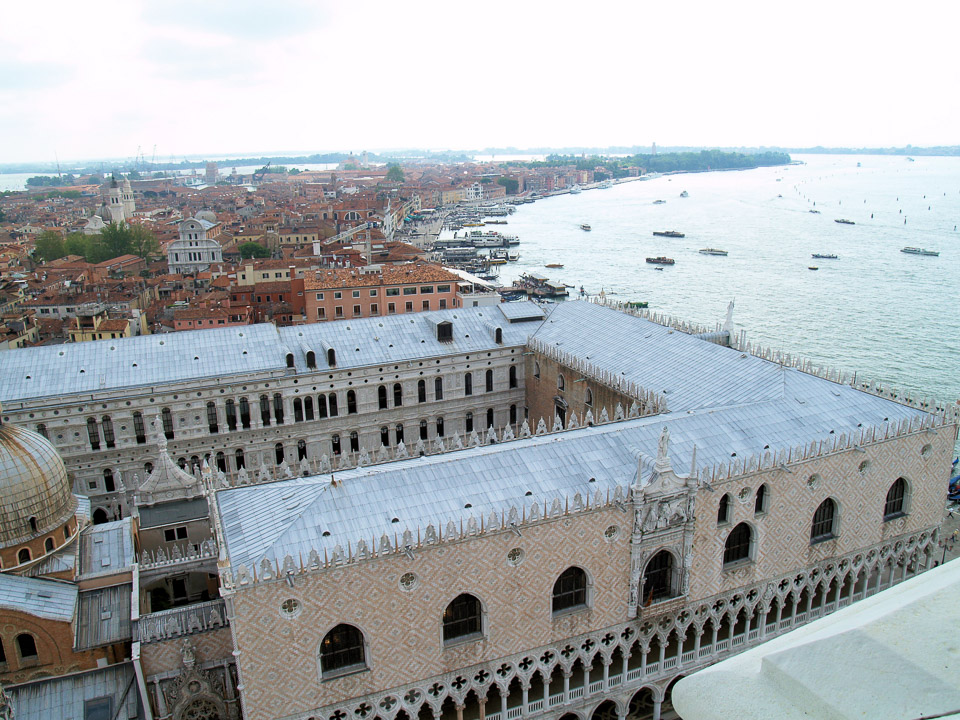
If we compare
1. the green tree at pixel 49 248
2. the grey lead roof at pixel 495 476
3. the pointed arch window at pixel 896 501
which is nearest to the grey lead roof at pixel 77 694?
the grey lead roof at pixel 495 476

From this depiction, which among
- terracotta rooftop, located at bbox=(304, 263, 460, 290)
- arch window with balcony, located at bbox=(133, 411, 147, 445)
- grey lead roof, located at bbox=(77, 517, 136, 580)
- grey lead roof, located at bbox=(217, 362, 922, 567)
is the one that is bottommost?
grey lead roof, located at bbox=(77, 517, 136, 580)

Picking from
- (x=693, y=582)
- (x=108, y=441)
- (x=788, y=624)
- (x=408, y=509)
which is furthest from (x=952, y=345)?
(x=108, y=441)

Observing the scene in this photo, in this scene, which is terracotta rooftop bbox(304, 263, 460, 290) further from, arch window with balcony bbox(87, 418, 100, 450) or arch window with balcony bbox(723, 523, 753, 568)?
arch window with balcony bbox(723, 523, 753, 568)

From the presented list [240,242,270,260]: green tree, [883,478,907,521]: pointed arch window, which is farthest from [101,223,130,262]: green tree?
[883,478,907,521]: pointed arch window

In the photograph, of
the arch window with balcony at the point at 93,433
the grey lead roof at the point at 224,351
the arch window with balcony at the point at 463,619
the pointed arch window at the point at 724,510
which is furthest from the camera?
the grey lead roof at the point at 224,351

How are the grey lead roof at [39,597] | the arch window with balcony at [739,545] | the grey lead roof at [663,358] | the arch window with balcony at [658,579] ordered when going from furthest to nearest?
the grey lead roof at [663,358] → the arch window with balcony at [739,545] → the arch window with balcony at [658,579] → the grey lead roof at [39,597]

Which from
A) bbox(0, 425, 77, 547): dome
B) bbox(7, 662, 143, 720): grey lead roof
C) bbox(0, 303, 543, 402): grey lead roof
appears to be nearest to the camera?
bbox(7, 662, 143, 720): grey lead roof

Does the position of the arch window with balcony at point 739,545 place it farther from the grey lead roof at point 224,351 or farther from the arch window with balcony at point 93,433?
the arch window with balcony at point 93,433
